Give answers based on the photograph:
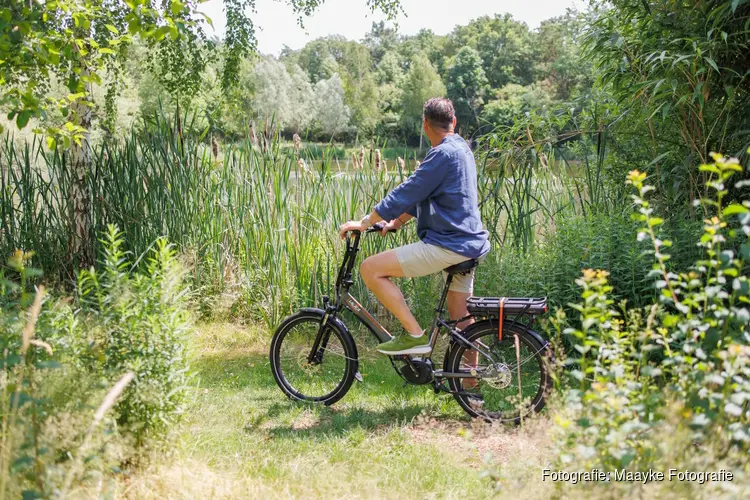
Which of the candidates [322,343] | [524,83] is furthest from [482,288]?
[524,83]

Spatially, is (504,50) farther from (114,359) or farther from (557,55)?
(114,359)

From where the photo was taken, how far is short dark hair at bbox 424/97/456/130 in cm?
352

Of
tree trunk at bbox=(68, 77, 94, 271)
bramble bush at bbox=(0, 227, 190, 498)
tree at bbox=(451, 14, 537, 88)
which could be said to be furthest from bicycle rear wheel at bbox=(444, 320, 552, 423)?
tree at bbox=(451, 14, 537, 88)

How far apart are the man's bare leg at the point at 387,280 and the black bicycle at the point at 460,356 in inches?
6.4

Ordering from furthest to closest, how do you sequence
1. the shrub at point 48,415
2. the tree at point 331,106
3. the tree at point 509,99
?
1. the tree at point 331,106
2. the tree at point 509,99
3. the shrub at point 48,415

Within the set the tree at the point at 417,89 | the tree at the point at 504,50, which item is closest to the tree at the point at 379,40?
the tree at the point at 504,50

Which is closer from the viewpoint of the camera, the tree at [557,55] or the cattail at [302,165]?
the cattail at [302,165]

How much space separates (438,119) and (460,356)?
130 centimetres

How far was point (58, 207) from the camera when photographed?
558 cm

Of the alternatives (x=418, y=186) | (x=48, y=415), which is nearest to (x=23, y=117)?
(x=48, y=415)

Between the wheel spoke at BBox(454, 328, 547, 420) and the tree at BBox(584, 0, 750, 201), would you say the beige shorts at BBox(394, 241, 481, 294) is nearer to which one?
the wheel spoke at BBox(454, 328, 547, 420)

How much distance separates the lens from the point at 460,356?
142 inches

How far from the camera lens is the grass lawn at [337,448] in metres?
2.57

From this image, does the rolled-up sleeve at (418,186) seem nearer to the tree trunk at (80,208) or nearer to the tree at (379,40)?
the tree trunk at (80,208)
